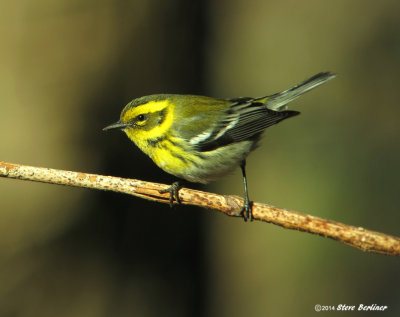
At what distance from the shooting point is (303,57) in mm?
8148

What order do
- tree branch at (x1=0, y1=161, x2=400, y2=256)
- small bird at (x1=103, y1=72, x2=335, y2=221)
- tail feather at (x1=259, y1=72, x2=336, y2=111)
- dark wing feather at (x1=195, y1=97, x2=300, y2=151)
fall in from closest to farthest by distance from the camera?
tree branch at (x1=0, y1=161, x2=400, y2=256) < small bird at (x1=103, y1=72, x2=335, y2=221) < dark wing feather at (x1=195, y1=97, x2=300, y2=151) < tail feather at (x1=259, y1=72, x2=336, y2=111)

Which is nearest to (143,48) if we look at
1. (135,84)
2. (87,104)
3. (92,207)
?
(135,84)

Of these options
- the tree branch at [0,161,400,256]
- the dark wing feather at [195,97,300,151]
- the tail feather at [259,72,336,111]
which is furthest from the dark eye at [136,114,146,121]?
the tail feather at [259,72,336,111]

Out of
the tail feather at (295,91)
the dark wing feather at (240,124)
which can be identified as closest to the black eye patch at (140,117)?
the dark wing feather at (240,124)

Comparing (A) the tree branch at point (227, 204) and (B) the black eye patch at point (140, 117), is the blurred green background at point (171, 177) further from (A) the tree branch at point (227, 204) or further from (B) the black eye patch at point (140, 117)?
(A) the tree branch at point (227, 204)

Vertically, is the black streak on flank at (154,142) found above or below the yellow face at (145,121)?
below

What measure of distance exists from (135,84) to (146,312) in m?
2.67

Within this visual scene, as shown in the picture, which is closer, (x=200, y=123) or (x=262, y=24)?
(x=200, y=123)

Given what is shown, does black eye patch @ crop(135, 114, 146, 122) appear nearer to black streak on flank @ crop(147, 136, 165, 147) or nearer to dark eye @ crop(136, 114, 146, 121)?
dark eye @ crop(136, 114, 146, 121)

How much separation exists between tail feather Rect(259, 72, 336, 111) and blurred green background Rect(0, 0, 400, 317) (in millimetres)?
1380

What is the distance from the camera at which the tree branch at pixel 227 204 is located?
3.00 metres

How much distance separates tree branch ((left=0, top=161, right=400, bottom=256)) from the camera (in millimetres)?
3002

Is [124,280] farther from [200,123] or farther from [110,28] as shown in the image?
[110,28]

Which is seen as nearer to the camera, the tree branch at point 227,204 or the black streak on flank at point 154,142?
the tree branch at point 227,204
